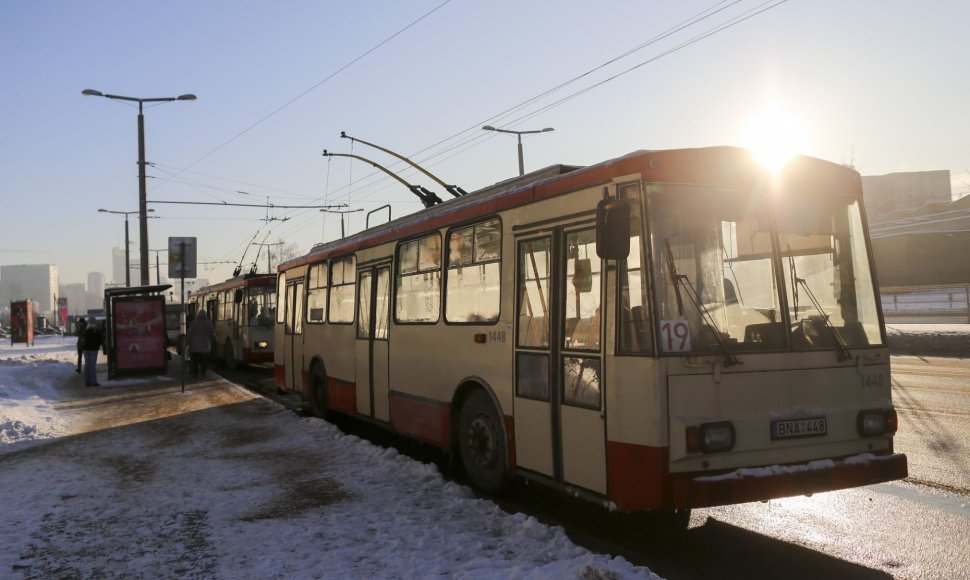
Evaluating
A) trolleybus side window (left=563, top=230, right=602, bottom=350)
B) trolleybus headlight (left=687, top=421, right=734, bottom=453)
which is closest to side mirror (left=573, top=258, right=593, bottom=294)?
trolleybus side window (left=563, top=230, right=602, bottom=350)

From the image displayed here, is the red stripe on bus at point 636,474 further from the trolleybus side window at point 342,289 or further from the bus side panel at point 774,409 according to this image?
the trolleybus side window at point 342,289

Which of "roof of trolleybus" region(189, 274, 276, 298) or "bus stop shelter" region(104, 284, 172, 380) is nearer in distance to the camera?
"bus stop shelter" region(104, 284, 172, 380)

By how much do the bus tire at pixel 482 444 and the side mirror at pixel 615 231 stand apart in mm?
2480

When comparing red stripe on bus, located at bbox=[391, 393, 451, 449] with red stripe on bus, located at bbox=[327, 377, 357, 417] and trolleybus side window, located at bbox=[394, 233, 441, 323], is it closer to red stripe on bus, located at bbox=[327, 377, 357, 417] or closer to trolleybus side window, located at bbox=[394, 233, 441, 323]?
trolleybus side window, located at bbox=[394, 233, 441, 323]

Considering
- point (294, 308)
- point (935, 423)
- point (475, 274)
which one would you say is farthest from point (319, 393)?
point (935, 423)

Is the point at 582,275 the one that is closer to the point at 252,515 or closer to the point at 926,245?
the point at 252,515

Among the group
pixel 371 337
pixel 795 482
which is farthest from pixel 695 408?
pixel 371 337

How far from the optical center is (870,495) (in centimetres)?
740

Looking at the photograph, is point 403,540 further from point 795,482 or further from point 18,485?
point 18,485

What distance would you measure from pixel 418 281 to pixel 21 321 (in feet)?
132

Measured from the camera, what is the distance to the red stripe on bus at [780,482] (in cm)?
538

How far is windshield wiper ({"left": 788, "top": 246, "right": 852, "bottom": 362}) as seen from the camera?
19.7 ft

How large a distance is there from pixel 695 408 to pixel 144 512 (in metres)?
4.97

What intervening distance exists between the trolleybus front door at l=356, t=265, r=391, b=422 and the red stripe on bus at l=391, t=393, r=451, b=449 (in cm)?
37
